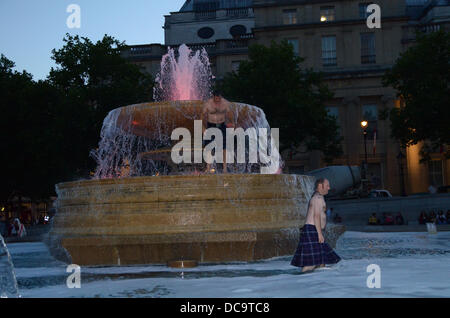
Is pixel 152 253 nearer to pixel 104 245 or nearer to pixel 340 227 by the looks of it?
pixel 104 245

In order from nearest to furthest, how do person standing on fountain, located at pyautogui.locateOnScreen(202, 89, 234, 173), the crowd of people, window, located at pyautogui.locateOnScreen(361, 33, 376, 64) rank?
person standing on fountain, located at pyautogui.locateOnScreen(202, 89, 234, 173)
the crowd of people
window, located at pyautogui.locateOnScreen(361, 33, 376, 64)

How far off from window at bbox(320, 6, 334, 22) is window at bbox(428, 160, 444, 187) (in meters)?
15.0

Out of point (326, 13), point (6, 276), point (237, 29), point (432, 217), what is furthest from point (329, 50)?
point (6, 276)

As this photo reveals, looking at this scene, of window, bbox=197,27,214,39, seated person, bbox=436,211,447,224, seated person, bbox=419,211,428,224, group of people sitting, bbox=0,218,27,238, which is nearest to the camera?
group of people sitting, bbox=0,218,27,238

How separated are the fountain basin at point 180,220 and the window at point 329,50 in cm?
3834

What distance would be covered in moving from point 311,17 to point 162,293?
43924 mm

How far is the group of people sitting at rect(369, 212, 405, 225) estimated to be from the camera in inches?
1179

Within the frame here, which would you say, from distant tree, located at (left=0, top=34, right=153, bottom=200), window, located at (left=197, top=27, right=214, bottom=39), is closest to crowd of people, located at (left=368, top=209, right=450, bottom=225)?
distant tree, located at (left=0, top=34, right=153, bottom=200)

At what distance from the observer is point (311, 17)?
4709cm

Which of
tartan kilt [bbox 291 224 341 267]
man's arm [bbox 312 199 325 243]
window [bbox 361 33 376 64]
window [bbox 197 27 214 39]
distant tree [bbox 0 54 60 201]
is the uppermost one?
window [bbox 197 27 214 39]

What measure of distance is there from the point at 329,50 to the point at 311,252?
136 feet

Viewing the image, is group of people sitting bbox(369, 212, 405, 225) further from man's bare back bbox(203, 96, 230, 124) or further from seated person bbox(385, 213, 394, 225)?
man's bare back bbox(203, 96, 230, 124)

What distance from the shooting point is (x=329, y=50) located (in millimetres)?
47188

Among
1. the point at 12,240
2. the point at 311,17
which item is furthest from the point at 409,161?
the point at 12,240
